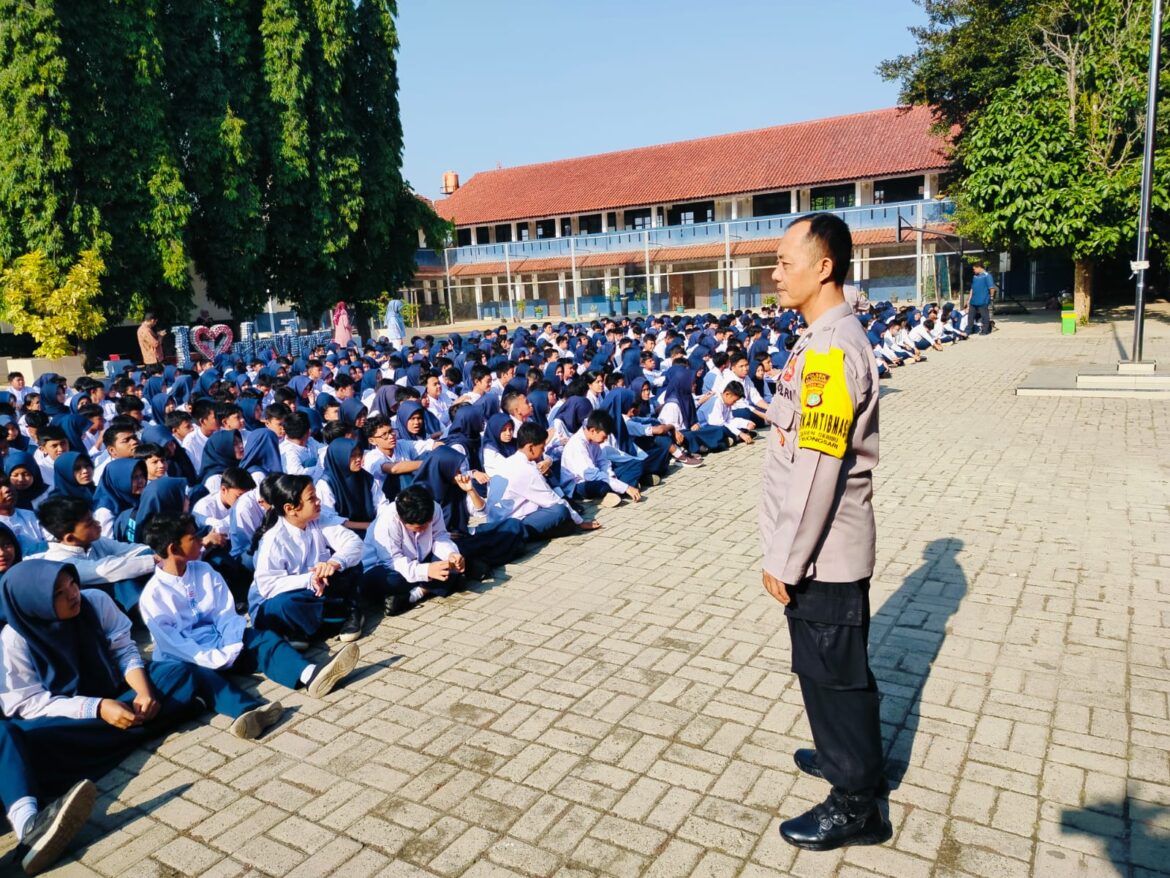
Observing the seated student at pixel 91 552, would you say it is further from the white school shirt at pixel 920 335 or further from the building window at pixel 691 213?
the building window at pixel 691 213

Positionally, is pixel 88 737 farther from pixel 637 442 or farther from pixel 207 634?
pixel 637 442

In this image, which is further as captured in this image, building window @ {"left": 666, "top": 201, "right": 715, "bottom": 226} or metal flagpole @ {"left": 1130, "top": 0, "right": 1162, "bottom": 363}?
building window @ {"left": 666, "top": 201, "right": 715, "bottom": 226}

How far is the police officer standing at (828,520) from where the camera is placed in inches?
106

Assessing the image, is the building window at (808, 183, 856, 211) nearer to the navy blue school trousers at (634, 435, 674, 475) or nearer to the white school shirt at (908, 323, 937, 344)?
the white school shirt at (908, 323, 937, 344)

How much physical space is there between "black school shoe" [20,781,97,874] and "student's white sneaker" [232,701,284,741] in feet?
2.37

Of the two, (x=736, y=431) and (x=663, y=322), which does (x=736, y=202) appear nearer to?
(x=663, y=322)

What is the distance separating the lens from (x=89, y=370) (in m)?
20.3

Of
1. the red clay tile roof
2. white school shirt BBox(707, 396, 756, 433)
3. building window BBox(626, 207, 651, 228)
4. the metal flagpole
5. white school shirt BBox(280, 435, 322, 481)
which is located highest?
the red clay tile roof

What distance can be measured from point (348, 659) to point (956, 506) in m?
5.09

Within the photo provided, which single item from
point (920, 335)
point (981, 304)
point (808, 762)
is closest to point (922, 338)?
point (920, 335)

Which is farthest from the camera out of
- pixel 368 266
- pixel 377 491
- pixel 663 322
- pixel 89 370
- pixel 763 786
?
pixel 368 266

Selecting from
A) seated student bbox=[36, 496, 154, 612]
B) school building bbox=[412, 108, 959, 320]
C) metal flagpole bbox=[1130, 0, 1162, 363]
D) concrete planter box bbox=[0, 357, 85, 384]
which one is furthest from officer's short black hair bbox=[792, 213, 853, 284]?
school building bbox=[412, 108, 959, 320]

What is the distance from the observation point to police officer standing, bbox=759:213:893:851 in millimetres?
2682

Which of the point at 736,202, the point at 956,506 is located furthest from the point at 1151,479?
the point at 736,202
